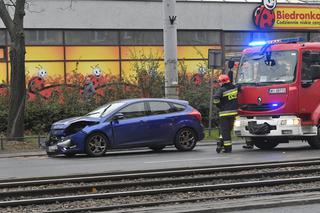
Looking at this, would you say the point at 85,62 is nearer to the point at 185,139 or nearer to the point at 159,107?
the point at 159,107

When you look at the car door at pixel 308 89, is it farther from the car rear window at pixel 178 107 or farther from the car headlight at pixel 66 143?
the car headlight at pixel 66 143

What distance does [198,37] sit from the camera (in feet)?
112

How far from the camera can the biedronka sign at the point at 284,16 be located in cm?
3459

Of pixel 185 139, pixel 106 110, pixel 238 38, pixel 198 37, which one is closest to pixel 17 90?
pixel 106 110

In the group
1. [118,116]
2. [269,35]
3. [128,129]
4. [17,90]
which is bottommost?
[128,129]

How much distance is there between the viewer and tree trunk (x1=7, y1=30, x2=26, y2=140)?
20.0m

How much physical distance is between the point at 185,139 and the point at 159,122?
1044 millimetres

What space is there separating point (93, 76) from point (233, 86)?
53.6 feet

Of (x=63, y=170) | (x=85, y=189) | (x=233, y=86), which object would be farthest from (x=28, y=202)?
(x=233, y=86)

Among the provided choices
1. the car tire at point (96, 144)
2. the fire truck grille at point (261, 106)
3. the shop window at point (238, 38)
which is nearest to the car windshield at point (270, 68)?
the fire truck grille at point (261, 106)

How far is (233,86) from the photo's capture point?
1597cm

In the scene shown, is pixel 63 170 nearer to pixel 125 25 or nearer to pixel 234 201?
pixel 234 201

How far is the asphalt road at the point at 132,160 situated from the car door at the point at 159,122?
0.44m

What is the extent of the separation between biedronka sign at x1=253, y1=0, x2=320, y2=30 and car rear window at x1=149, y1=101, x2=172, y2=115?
18761mm
